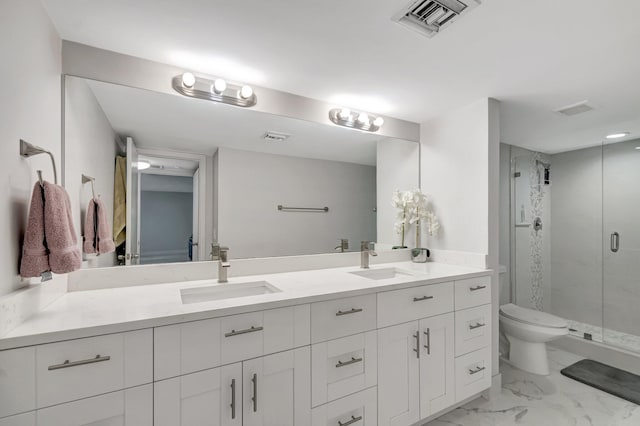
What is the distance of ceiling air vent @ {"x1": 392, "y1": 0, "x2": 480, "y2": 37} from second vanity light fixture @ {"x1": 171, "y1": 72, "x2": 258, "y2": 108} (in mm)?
967

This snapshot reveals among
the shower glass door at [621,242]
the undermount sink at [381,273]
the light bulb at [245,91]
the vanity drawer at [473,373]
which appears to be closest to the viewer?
the light bulb at [245,91]

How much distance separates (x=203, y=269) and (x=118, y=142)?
0.86m

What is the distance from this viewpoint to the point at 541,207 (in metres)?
3.71

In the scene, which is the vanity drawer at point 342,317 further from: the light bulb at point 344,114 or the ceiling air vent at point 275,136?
the light bulb at point 344,114

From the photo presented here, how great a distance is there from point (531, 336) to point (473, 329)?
0.98m

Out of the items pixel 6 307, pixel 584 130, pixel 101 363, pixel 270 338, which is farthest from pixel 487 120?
pixel 6 307

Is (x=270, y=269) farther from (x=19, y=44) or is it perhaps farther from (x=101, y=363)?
(x=19, y=44)

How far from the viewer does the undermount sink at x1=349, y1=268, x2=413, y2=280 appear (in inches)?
83.4

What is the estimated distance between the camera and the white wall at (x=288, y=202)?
1901 millimetres

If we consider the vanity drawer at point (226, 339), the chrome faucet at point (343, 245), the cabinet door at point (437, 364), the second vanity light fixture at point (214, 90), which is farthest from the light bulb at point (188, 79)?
the cabinet door at point (437, 364)

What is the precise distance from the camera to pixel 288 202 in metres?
2.08

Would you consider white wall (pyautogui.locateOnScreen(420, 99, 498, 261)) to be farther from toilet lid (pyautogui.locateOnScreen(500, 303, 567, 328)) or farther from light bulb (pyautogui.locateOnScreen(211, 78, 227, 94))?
light bulb (pyautogui.locateOnScreen(211, 78, 227, 94))

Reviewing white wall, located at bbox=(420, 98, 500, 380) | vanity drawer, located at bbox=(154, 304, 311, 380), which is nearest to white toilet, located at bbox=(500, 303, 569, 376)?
white wall, located at bbox=(420, 98, 500, 380)

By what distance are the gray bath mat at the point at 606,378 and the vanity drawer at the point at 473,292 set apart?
1.28 metres
